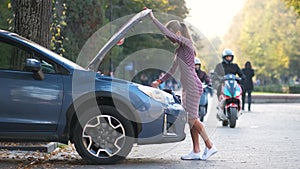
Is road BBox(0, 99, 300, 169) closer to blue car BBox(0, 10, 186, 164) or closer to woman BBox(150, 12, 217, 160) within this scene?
blue car BBox(0, 10, 186, 164)

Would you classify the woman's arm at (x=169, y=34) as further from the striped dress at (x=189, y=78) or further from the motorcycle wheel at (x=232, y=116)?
the motorcycle wheel at (x=232, y=116)

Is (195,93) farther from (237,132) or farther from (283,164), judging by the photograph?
(237,132)

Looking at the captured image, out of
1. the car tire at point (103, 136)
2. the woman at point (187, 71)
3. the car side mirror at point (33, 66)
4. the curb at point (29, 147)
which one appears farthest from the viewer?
the curb at point (29, 147)

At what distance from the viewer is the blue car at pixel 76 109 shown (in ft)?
28.3

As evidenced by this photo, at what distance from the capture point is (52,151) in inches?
420

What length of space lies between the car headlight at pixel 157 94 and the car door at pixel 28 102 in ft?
3.50

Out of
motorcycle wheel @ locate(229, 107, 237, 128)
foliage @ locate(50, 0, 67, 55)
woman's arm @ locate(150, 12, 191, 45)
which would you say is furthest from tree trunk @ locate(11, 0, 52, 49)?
foliage @ locate(50, 0, 67, 55)

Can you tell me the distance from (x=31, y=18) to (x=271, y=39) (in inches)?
2556

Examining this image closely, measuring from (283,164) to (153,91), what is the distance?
5.94ft

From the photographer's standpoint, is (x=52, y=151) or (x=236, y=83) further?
(x=236, y=83)

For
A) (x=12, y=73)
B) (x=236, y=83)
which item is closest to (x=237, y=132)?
(x=236, y=83)

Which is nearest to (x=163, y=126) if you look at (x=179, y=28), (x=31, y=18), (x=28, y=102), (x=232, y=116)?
(x=179, y=28)

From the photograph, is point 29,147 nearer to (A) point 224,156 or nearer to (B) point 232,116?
(A) point 224,156

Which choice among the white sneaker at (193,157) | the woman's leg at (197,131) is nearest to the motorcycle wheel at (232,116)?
the woman's leg at (197,131)
